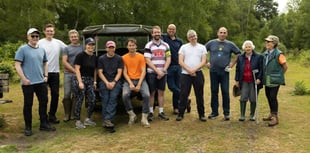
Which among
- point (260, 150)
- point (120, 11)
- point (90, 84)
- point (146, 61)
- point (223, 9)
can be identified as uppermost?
point (223, 9)

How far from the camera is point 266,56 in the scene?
22.9 ft

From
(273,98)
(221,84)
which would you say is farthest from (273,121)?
(221,84)

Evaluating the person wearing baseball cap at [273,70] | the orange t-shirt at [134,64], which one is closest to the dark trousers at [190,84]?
the orange t-shirt at [134,64]

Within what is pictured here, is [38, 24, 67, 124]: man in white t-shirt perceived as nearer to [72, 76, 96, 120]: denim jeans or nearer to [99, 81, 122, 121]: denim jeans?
[72, 76, 96, 120]: denim jeans

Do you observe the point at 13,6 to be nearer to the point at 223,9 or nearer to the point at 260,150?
the point at 260,150

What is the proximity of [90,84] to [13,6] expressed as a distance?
20657mm

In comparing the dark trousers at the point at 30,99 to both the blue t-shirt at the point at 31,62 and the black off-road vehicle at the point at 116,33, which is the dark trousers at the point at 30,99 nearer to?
the blue t-shirt at the point at 31,62

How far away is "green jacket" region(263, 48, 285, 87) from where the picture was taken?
680 centimetres

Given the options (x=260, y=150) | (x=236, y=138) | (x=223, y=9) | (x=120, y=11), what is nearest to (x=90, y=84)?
(x=236, y=138)

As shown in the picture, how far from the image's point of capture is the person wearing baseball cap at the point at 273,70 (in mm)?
6797

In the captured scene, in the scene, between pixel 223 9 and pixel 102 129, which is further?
pixel 223 9

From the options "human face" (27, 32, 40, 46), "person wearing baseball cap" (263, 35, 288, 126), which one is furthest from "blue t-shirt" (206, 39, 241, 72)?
"human face" (27, 32, 40, 46)

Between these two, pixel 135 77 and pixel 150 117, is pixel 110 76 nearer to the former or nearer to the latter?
pixel 135 77

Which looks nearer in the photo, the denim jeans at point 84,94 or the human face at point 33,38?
the human face at point 33,38
